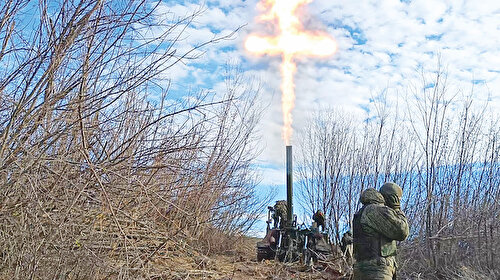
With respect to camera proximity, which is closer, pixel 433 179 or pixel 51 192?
pixel 51 192

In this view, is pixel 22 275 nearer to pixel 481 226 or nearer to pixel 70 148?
pixel 70 148

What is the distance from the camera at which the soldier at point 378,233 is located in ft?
17.6

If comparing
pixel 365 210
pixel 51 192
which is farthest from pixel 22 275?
pixel 365 210

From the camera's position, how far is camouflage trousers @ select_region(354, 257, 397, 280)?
5391 millimetres

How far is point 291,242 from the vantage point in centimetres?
1126

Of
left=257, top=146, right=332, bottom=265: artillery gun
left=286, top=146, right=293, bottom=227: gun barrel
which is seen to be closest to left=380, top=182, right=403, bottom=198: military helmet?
left=257, top=146, right=332, bottom=265: artillery gun

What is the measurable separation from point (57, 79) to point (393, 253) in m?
3.98

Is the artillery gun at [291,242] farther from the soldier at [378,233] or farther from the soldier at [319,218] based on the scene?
the soldier at [378,233]

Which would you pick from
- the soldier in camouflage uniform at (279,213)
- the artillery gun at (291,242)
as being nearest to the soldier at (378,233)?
the artillery gun at (291,242)

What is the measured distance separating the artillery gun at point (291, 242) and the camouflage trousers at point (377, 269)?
508cm

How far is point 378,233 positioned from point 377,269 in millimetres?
387

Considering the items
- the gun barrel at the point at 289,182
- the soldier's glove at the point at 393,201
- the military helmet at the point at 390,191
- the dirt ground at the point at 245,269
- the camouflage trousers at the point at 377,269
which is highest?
the gun barrel at the point at 289,182

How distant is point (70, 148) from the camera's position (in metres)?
5.05

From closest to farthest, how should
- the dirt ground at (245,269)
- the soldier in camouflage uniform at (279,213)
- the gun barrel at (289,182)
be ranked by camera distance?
the dirt ground at (245,269) → the gun barrel at (289,182) → the soldier in camouflage uniform at (279,213)
